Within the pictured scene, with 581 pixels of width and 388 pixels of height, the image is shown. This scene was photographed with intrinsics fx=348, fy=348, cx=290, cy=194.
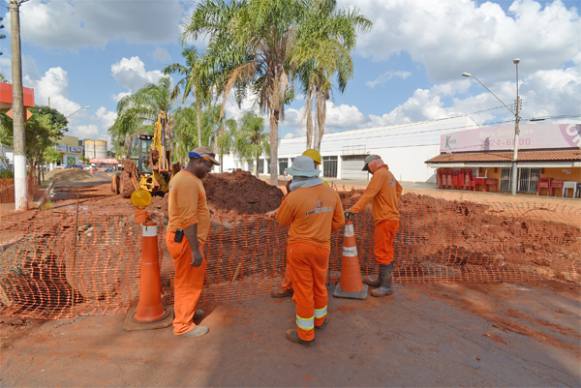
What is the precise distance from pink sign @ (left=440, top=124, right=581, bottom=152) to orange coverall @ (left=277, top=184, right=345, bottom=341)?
26995 millimetres

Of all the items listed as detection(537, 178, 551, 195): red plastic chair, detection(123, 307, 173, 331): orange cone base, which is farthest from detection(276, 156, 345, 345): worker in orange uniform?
detection(537, 178, 551, 195): red plastic chair

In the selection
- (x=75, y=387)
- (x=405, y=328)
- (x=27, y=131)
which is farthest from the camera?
(x=27, y=131)

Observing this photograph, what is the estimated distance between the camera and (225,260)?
4.73 metres

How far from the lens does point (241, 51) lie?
13195 mm

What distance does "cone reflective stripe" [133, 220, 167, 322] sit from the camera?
11.1ft

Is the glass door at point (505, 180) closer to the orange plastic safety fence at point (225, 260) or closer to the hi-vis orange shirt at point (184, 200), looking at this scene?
the orange plastic safety fence at point (225, 260)

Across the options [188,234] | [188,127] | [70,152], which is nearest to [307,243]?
[188,234]

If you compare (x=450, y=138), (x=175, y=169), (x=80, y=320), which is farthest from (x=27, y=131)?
(x=450, y=138)

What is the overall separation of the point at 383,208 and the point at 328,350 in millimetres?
1807

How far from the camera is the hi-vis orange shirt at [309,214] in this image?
3016 mm

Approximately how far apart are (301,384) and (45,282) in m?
3.29

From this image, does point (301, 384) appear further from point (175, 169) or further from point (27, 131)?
point (27, 131)

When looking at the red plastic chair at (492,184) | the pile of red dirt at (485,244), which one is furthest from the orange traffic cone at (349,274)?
the red plastic chair at (492,184)

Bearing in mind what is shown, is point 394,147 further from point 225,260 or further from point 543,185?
point 225,260
